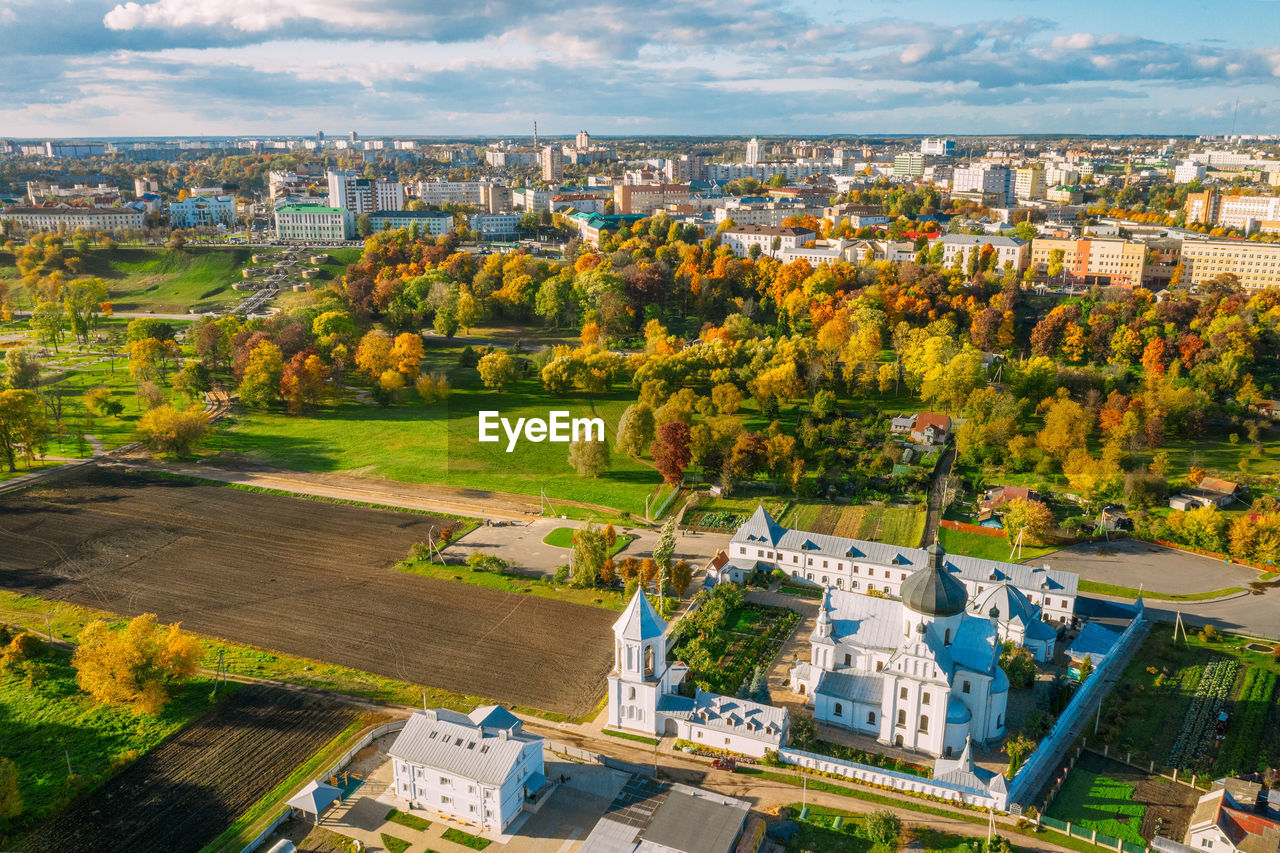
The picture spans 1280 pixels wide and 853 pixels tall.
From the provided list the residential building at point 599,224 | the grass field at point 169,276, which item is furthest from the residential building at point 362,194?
the residential building at point 599,224

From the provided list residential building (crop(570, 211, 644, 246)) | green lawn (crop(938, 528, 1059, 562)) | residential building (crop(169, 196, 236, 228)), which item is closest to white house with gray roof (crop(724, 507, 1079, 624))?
green lawn (crop(938, 528, 1059, 562))

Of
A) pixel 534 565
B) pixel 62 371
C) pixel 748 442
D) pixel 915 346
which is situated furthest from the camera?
pixel 62 371

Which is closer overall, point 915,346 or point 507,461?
point 507,461

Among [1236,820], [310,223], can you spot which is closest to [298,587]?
[1236,820]


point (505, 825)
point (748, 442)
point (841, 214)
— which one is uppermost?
point (841, 214)

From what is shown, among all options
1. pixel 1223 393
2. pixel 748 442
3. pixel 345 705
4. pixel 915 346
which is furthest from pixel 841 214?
pixel 345 705

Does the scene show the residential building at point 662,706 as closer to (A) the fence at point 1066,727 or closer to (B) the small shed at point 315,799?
(A) the fence at point 1066,727

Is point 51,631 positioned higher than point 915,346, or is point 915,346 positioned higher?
point 915,346

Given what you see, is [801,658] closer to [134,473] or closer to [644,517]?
[644,517]
